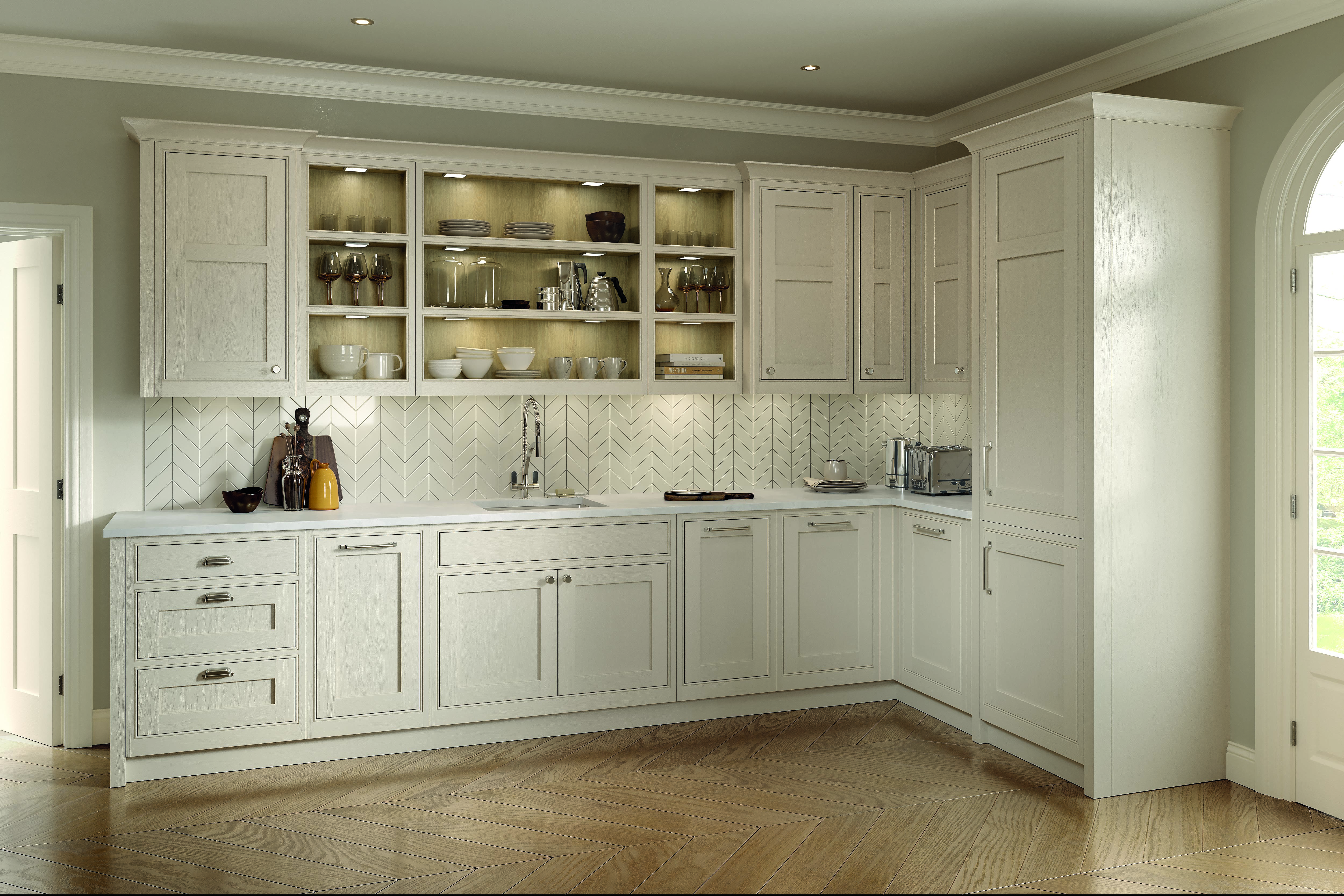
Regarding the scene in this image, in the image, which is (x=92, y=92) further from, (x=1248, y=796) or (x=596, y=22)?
(x=1248, y=796)

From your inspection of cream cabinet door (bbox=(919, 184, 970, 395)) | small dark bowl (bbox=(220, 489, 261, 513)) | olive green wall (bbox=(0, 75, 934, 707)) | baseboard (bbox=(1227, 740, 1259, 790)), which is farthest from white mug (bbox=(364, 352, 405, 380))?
baseboard (bbox=(1227, 740, 1259, 790))

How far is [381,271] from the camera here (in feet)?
14.4

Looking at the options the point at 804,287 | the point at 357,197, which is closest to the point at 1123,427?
the point at 804,287

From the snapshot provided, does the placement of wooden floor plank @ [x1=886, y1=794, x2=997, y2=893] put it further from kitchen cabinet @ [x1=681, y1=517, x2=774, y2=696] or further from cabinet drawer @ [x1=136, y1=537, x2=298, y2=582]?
cabinet drawer @ [x1=136, y1=537, x2=298, y2=582]

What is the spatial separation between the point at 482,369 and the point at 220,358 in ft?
3.44

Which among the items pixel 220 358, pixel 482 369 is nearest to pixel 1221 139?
pixel 482 369

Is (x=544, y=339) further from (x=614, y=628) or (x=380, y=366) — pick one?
(x=614, y=628)

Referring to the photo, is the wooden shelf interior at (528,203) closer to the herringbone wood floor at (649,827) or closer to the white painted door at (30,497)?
the white painted door at (30,497)

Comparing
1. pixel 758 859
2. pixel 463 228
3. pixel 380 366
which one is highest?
pixel 463 228

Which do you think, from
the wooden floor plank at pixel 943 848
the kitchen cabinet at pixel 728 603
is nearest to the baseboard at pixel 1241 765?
the wooden floor plank at pixel 943 848

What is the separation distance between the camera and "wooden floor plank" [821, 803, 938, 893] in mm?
2992

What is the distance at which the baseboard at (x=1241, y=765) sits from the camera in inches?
145

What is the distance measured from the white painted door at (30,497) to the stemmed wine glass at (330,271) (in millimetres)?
1011

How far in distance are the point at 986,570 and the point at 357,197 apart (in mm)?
3075
